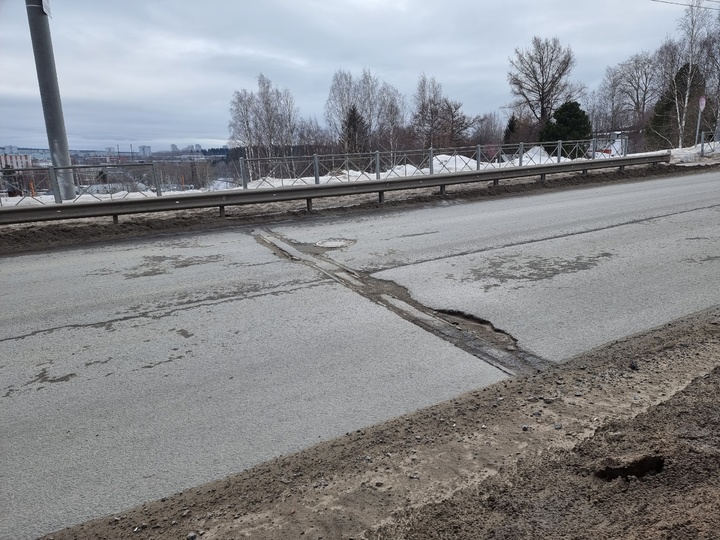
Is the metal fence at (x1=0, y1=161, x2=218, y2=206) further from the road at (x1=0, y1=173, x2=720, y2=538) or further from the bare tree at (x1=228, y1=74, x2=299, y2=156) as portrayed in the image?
the bare tree at (x1=228, y1=74, x2=299, y2=156)

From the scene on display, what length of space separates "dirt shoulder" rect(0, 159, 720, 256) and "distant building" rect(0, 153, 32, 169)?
2804 millimetres

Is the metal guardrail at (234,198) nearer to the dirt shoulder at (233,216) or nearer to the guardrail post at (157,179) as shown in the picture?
the dirt shoulder at (233,216)

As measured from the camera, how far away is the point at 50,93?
13023mm

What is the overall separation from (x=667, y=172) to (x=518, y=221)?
14546 millimetres

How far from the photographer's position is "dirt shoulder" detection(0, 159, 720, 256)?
34.7 feet

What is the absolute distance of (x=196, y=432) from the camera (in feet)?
11.2

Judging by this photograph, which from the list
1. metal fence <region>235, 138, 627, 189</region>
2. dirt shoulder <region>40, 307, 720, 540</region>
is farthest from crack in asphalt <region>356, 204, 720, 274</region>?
metal fence <region>235, 138, 627, 189</region>

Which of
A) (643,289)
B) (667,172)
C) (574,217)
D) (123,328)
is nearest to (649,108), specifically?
(667,172)

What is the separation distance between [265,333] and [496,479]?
2.99 metres

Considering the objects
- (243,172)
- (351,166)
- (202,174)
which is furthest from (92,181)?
(351,166)

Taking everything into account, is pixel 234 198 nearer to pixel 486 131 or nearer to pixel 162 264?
pixel 162 264

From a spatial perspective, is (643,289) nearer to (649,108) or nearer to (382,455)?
(382,455)

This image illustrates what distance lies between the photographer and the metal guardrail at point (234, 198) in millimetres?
10516

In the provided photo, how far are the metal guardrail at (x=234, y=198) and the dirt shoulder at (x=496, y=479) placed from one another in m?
9.90
